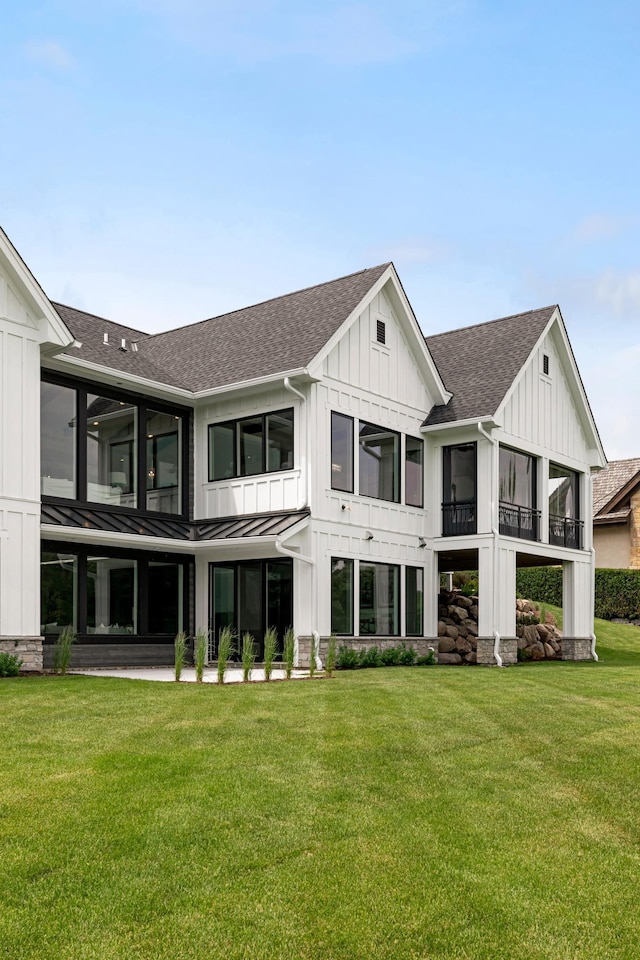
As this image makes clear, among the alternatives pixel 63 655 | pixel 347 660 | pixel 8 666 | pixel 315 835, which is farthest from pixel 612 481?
pixel 315 835

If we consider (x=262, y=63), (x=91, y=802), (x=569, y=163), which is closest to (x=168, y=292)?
(x=262, y=63)

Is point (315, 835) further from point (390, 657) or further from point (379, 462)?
point (379, 462)

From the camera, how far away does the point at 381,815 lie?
20.0ft

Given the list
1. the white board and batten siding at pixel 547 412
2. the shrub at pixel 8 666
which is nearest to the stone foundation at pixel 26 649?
the shrub at pixel 8 666

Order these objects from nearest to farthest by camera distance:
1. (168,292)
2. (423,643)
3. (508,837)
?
(508,837) → (423,643) → (168,292)

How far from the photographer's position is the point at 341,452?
65.2 ft

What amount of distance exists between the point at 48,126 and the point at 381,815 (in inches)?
718

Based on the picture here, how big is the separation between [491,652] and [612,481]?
19.3m

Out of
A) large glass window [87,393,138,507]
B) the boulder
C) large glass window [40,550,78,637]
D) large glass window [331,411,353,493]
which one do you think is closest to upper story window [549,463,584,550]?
the boulder

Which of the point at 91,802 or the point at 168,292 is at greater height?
the point at 168,292

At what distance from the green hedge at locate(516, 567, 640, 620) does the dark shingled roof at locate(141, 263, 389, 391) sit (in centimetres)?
1457

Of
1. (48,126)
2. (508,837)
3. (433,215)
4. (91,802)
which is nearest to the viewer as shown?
(508,837)

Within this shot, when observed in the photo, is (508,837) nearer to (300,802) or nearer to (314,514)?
(300,802)

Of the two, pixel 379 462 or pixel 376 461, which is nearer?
pixel 376 461
